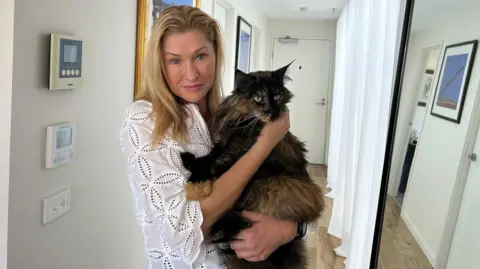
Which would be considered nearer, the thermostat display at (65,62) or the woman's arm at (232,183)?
the woman's arm at (232,183)

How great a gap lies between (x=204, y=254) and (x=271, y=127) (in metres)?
0.40

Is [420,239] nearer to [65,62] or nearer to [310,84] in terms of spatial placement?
[65,62]

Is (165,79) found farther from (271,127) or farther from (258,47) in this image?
(258,47)

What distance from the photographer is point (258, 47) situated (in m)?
6.64

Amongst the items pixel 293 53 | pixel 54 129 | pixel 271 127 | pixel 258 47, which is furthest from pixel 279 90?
pixel 293 53

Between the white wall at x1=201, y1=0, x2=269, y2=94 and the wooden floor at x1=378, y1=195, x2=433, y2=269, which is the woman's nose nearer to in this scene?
the wooden floor at x1=378, y1=195, x2=433, y2=269

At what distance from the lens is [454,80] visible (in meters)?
1.58

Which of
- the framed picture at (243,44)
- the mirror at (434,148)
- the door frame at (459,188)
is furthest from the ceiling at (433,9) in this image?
the framed picture at (243,44)

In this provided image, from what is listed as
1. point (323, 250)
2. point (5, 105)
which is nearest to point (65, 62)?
point (5, 105)

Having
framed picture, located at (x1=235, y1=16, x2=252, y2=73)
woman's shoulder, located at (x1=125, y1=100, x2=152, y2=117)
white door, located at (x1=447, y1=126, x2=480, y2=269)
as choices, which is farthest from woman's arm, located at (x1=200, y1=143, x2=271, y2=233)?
framed picture, located at (x1=235, y1=16, x2=252, y2=73)

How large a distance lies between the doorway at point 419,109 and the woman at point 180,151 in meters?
0.96

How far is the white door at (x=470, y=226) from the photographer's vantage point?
1400 mm

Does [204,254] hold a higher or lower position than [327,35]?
lower

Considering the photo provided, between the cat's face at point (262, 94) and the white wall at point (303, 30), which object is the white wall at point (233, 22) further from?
the cat's face at point (262, 94)
